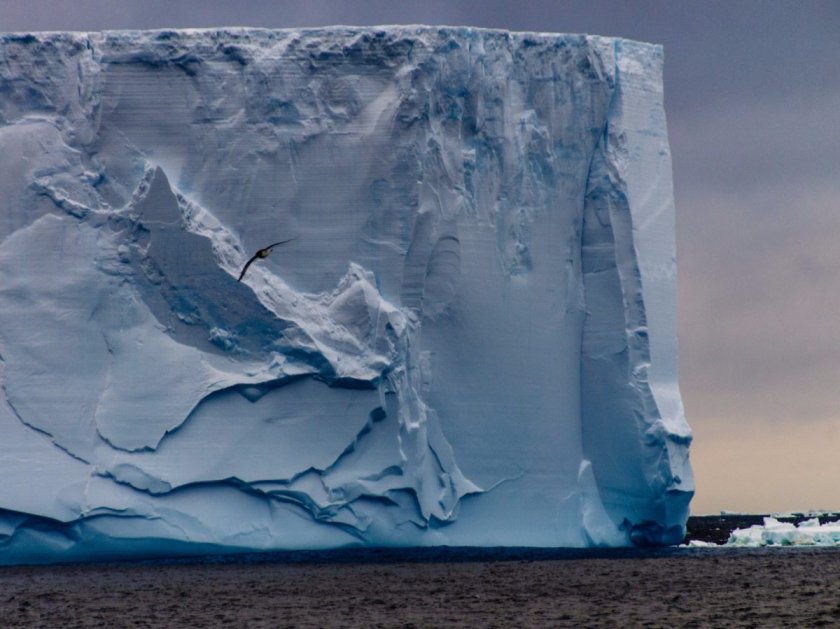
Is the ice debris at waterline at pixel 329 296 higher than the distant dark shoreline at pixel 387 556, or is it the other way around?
the ice debris at waterline at pixel 329 296

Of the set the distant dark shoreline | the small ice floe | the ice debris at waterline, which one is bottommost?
the distant dark shoreline

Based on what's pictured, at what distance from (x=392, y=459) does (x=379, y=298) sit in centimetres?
141

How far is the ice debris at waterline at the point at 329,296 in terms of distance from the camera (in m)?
15.1

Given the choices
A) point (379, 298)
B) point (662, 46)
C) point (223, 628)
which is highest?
point (662, 46)

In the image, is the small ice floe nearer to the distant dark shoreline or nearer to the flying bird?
the distant dark shoreline

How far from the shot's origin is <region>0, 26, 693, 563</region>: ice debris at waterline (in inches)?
593

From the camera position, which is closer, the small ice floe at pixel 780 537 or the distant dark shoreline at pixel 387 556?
the distant dark shoreline at pixel 387 556

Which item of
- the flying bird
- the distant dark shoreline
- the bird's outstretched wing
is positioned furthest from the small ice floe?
the bird's outstretched wing

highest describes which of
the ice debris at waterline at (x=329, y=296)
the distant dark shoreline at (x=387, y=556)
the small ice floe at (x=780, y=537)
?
the ice debris at waterline at (x=329, y=296)

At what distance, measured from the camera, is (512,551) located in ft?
54.7

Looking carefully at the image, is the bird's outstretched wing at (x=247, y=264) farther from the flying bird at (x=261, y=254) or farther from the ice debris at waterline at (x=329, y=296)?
the ice debris at waterline at (x=329, y=296)

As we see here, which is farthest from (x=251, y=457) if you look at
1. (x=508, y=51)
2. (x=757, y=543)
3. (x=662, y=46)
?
(x=757, y=543)

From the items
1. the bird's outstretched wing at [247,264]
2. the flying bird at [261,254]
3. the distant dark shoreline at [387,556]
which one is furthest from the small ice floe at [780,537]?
the bird's outstretched wing at [247,264]

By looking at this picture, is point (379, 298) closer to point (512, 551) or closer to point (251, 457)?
point (251, 457)
